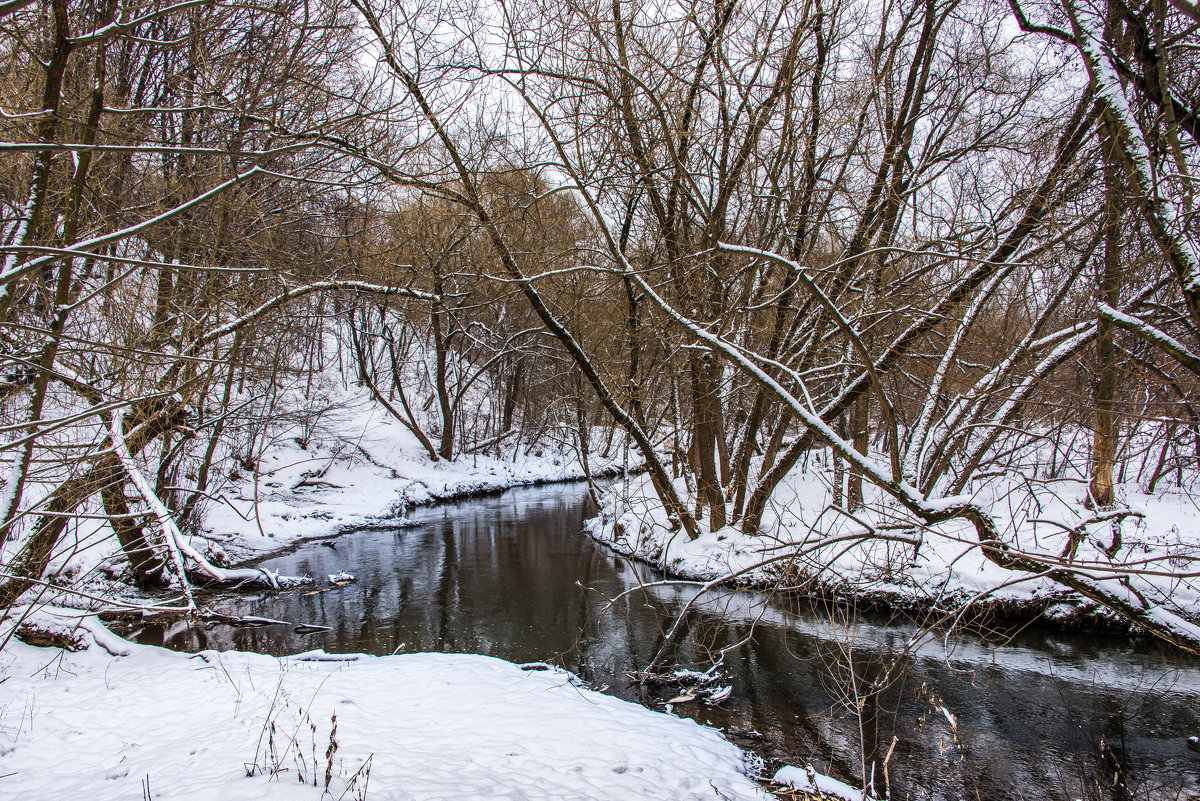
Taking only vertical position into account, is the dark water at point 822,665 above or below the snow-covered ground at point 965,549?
below

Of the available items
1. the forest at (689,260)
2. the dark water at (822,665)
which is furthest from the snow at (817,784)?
the forest at (689,260)

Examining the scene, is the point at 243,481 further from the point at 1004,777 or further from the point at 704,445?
the point at 1004,777

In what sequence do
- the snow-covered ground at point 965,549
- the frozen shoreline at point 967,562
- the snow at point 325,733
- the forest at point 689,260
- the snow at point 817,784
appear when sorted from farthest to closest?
the frozen shoreline at point 967,562 → the snow-covered ground at point 965,549 → the snow at point 817,784 → the snow at point 325,733 → the forest at point 689,260

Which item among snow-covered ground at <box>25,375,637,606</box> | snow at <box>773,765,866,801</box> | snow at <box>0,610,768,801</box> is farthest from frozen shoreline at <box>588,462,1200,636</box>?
snow-covered ground at <box>25,375,637,606</box>

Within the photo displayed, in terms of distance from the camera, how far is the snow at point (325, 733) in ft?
14.2

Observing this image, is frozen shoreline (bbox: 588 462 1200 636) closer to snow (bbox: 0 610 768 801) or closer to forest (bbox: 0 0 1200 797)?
forest (bbox: 0 0 1200 797)

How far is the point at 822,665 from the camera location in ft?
25.2

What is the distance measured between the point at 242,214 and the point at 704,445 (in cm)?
896

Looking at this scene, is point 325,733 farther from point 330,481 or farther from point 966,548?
point 330,481

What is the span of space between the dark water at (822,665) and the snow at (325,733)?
3.11 ft

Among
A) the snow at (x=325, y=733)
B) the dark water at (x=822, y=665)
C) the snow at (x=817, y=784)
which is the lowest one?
the dark water at (x=822, y=665)

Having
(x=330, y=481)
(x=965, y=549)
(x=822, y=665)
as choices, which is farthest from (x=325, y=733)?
(x=330, y=481)

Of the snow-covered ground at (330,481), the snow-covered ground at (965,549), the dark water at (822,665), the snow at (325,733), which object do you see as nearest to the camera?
the snow at (325,733)

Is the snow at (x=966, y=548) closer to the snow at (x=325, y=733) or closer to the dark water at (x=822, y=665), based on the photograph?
the dark water at (x=822, y=665)
